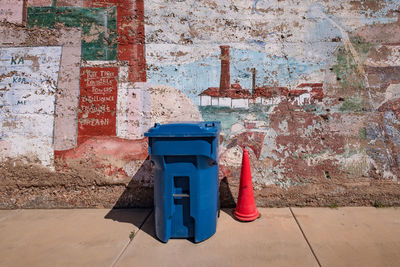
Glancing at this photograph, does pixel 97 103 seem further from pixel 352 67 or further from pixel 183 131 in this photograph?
pixel 352 67

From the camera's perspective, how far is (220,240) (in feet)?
8.39

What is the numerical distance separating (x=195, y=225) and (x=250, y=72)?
7.30 ft

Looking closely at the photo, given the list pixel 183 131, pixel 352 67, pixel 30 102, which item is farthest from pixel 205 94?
pixel 30 102

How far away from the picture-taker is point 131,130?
3.43 metres

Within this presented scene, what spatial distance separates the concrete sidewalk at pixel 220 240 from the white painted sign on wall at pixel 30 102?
0.97 metres

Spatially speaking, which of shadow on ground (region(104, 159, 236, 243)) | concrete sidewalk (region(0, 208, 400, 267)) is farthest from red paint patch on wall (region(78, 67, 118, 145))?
concrete sidewalk (region(0, 208, 400, 267))

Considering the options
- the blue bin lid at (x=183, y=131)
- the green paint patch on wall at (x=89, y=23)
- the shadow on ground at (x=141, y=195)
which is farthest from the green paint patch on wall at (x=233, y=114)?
the green paint patch on wall at (x=89, y=23)

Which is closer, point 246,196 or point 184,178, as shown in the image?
point 184,178

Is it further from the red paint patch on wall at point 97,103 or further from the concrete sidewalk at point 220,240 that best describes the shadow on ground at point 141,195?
the red paint patch on wall at point 97,103

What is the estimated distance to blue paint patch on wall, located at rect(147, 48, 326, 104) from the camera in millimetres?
3396

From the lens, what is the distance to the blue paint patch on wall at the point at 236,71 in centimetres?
340

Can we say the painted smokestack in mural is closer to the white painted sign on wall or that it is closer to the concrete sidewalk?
the concrete sidewalk

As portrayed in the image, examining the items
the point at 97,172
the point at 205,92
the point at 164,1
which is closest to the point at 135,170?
the point at 97,172

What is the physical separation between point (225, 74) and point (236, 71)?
0.17 m
